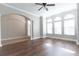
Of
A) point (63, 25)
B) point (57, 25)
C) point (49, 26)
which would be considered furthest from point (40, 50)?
point (49, 26)

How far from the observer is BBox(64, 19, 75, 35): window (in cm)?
521

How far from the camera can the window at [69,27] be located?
521cm

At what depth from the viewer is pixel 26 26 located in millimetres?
6270

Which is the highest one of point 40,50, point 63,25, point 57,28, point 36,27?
point 63,25

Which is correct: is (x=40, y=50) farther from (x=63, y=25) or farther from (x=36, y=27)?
(x=36, y=27)

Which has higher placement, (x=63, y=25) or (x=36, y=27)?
(x=63, y=25)

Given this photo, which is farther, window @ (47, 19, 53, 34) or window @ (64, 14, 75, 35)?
window @ (47, 19, 53, 34)

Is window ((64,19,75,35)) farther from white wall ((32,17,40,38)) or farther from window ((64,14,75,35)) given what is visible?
white wall ((32,17,40,38))

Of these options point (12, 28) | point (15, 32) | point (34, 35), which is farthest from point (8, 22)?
point (34, 35)

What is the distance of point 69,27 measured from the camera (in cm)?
559

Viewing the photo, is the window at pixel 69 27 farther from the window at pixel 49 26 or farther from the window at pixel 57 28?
the window at pixel 49 26

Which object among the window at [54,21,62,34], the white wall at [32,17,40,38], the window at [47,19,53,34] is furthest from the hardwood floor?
the window at [47,19,53,34]

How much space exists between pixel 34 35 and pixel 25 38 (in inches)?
31.6

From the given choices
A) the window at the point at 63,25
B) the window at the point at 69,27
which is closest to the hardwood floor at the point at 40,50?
the window at the point at 69,27
